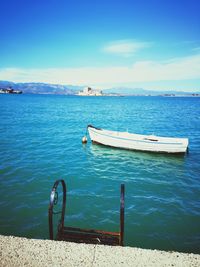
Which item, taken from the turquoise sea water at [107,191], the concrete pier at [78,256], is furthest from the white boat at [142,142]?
the concrete pier at [78,256]

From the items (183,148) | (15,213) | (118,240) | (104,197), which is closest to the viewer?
(118,240)

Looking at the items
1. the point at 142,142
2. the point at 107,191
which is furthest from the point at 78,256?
the point at 142,142

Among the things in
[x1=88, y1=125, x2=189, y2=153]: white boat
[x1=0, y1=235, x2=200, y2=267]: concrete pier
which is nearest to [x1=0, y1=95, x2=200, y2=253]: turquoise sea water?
[x1=88, y1=125, x2=189, y2=153]: white boat

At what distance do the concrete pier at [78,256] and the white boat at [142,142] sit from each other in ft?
57.7

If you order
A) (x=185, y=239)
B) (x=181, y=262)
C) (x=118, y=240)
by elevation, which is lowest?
(x=185, y=239)

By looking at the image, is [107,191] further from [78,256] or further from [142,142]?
[142,142]

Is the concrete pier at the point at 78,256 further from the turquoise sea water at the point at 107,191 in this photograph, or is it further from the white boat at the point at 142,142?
the white boat at the point at 142,142

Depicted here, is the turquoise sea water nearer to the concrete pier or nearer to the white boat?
the white boat

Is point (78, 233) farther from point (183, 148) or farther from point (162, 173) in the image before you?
point (183, 148)

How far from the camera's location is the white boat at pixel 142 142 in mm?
21484

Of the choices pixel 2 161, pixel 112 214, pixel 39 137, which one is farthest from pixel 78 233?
pixel 39 137

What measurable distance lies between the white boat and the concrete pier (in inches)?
692

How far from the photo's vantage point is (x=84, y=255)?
15.0 ft

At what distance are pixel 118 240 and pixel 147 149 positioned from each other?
1675 centimetres
